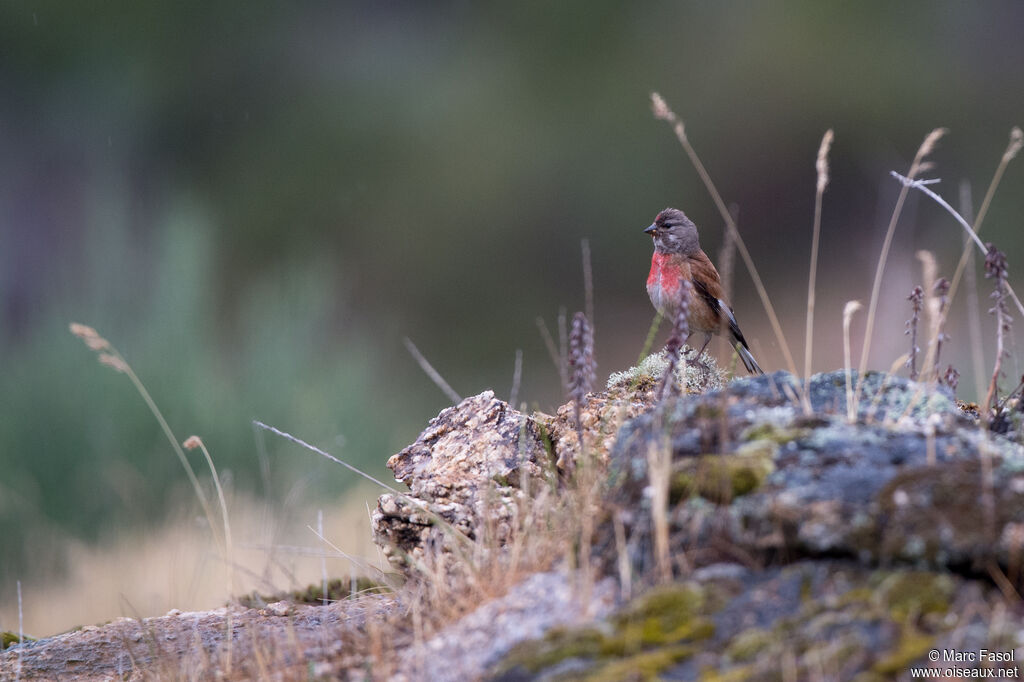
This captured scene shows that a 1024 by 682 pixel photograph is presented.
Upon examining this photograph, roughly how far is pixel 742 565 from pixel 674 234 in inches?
129

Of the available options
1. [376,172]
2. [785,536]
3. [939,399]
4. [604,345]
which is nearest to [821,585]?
[785,536]

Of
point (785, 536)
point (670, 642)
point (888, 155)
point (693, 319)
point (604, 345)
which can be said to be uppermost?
point (888, 155)

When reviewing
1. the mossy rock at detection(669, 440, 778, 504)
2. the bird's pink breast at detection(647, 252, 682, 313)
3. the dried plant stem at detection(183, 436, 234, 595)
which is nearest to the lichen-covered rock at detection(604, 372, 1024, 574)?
the mossy rock at detection(669, 440, 778, 504)

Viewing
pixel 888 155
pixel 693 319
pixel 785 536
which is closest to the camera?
pixel 785 536

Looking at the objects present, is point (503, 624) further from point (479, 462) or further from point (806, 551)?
point (479, 462)

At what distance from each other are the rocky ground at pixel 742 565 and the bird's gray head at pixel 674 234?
8.60 ft

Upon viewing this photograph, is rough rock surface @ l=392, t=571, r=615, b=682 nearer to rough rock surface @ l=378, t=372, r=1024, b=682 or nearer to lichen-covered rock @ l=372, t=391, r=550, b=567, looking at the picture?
rough rock surface @ l=378, t=372, r=1024, b=682

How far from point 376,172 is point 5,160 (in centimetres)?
494

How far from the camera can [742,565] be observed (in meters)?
1.75

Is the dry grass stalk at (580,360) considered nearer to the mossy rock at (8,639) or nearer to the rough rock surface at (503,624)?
the rough rock surface at (503,624)

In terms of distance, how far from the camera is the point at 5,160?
12.4 meters

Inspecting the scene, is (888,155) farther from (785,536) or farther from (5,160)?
(785,536)

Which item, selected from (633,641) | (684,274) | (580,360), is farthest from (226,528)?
(684,274)

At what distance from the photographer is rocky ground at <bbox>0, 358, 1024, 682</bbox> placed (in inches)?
61.0
